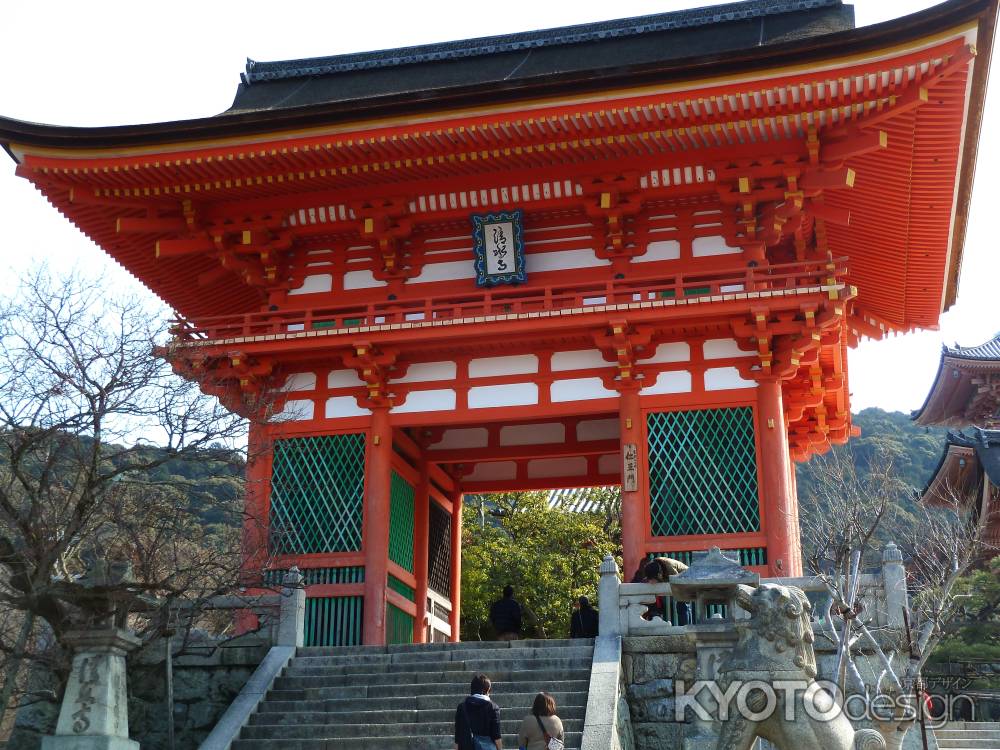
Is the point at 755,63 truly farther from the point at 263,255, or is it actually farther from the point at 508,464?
the point at 508,464

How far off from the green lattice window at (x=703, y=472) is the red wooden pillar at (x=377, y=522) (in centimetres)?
371

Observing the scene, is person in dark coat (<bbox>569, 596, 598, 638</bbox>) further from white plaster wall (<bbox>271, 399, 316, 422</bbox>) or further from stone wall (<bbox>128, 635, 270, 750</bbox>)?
white plaster wall (<bbox>271, 399, 316, 422</bbox>)

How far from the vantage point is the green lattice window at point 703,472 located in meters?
14.9

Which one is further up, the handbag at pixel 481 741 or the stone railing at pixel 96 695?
the stone railing at pixel 96 695

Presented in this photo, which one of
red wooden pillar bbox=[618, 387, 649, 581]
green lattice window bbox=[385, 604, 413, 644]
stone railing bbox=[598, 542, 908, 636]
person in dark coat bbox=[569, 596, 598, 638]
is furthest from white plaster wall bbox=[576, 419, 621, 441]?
stone railing bbox=[598, 542, 908, 636]

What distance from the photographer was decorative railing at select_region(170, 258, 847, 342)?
1535cm

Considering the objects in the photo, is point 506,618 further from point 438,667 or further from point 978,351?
point 978,351

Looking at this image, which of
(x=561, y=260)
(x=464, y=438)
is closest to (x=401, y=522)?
(x=464, y=438)

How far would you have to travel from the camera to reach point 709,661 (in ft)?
38.6

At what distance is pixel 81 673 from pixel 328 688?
291 cm

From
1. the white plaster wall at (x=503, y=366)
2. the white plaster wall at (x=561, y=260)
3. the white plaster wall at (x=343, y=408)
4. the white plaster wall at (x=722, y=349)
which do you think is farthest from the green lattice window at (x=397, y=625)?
the white plaster wall at (x=722, y=349)

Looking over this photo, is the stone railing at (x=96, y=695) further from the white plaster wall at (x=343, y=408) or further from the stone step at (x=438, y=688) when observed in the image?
the white plaster wall at (x=343, y=408)

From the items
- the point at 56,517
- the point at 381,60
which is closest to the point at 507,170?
the point at 381,60

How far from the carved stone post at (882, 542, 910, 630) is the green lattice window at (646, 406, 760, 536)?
2699mm
